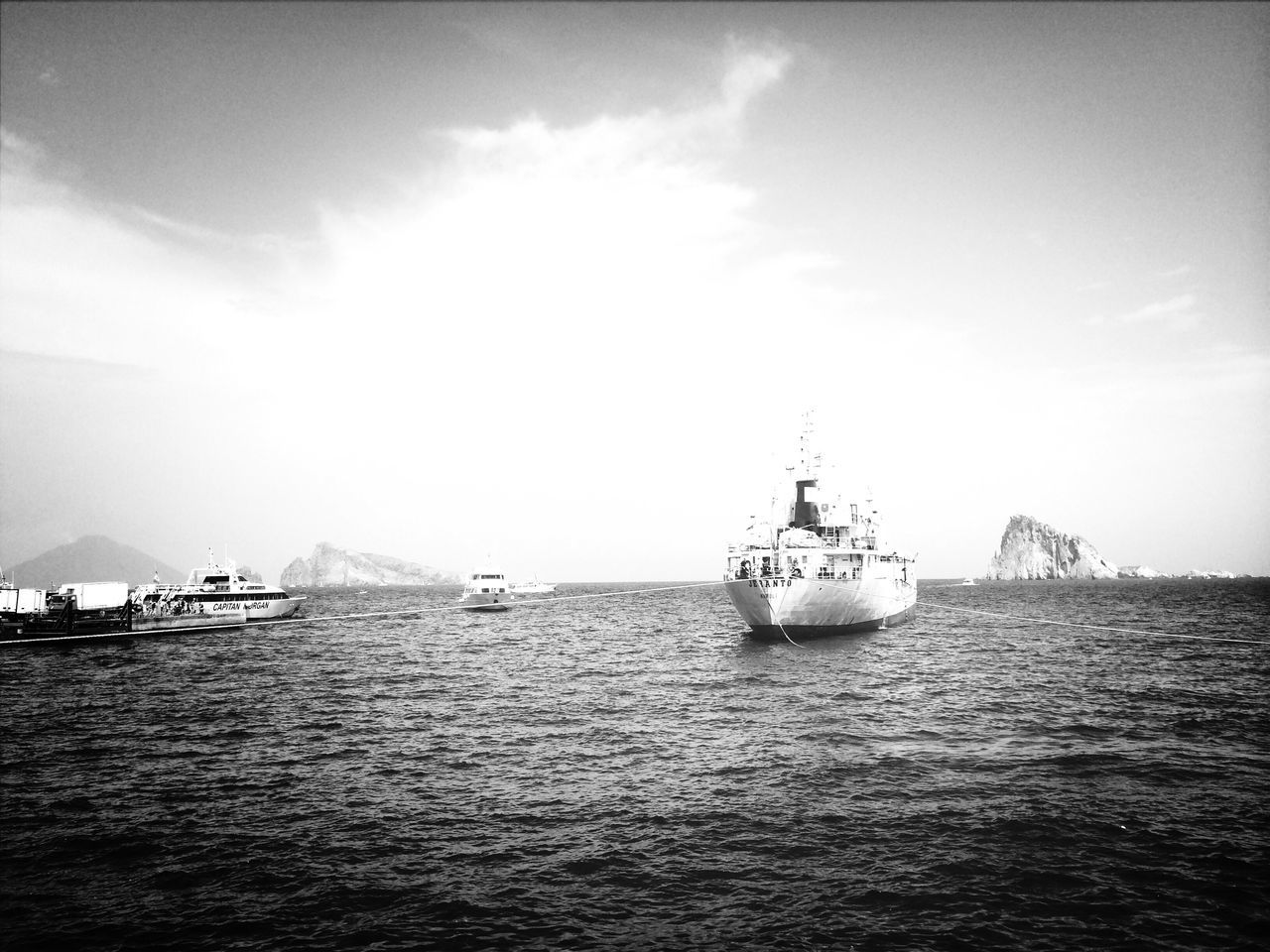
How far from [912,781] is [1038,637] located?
5020 centimetres

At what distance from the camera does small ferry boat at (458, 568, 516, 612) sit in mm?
103375

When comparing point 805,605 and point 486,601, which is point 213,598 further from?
point 805,605

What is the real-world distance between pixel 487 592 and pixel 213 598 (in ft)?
123

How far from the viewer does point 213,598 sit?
80.8 meters

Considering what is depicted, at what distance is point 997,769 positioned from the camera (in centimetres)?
2011

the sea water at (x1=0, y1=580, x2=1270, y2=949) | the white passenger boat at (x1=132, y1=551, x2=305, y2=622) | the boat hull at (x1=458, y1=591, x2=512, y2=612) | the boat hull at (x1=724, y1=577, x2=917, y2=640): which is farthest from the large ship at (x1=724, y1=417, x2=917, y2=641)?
the white passenger boat at (x1=132, y1=551, x2=305, y2=622)

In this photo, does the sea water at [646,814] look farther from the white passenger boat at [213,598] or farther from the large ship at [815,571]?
the white passenger boat at [213,598]

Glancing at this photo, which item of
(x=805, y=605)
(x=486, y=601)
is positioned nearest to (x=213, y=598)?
(x=486, y=601)

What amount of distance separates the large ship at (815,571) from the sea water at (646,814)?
15470 millimetres

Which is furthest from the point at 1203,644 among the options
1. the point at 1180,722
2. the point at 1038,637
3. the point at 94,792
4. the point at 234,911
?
the point at 94,792

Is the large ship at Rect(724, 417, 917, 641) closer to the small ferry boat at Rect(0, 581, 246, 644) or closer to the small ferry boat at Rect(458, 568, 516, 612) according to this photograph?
the small ferry boat at Rect(458, 568, 516, 612)

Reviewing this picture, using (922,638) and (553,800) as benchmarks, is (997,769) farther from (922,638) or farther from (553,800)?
(922,638)

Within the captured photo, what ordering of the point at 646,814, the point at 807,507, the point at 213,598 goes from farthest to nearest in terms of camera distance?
the point at 213,598, the point at 807,507, the point at 646,814

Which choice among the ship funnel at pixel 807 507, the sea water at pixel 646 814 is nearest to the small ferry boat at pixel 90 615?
the sea water at pixel 646 814
